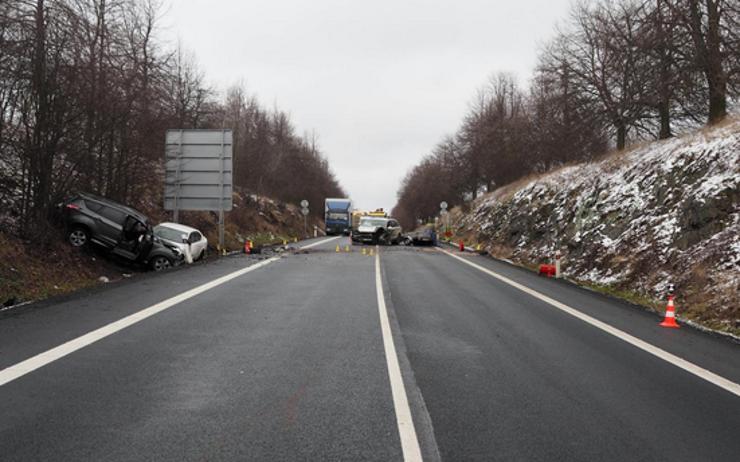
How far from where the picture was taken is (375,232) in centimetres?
3794

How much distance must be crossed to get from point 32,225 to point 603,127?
26.7 metres

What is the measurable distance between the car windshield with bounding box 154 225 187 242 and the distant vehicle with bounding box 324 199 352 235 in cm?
4230

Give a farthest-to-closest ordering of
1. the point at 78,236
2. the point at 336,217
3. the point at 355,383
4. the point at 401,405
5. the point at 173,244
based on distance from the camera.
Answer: the point at 336,217 → the point at 173,244 → the point at 78,236 → the point at 355,383 → the point at 401,405

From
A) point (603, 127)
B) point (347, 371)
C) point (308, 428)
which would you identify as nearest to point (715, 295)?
point (347, 371)

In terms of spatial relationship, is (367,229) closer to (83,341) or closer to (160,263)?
(160,263)

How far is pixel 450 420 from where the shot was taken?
178 inches

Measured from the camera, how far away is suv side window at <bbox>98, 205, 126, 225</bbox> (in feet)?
53.0

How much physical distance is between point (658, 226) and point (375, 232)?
2372 cm

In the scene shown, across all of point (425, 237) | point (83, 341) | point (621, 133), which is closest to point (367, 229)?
point (425, 237)

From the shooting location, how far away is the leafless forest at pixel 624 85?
19469 mm

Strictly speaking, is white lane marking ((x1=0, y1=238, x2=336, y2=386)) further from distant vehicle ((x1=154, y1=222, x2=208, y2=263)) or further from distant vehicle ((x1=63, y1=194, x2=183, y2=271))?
distant vehicle ((x1=154, y1=222, x2=208, y2=263))

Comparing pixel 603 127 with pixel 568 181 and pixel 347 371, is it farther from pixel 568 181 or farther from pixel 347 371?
pixel 347 371

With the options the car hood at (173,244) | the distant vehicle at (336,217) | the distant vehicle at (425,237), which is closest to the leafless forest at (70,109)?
the car hood at (173,244)

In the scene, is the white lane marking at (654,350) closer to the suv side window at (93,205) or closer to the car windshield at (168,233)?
the suv side window at (93,205)
